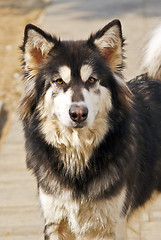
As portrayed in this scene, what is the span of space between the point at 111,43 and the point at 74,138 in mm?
799

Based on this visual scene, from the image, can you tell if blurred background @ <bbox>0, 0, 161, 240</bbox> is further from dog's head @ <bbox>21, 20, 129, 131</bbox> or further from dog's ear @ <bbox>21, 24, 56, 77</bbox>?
dog's head @ <bbox>21, 20, 129, 131</bbox>

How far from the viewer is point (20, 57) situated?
369 cm

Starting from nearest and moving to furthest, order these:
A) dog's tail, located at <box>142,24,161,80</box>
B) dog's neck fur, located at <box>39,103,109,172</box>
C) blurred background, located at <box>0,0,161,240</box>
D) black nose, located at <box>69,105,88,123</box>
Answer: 1. black nose, located at <box>69,105,88,123</box>
2. dog's neck fur, located at <box>39,103,109,172</box>
3. dog's tail, located at <box>142,24,161,80</box>
4. blurred background, located at <box>0,0,161,240</box>

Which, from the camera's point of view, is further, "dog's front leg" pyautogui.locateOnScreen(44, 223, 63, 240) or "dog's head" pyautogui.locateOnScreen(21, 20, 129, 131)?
"dog's front leg" pyautogui.locateOnScreen(44, 223, 63, 240)

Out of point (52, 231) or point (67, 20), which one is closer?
point (52, 231)

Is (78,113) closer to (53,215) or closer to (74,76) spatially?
(74,76)

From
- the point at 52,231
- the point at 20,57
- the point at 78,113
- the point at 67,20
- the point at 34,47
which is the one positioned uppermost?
the point at 34,47

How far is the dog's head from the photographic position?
330cm

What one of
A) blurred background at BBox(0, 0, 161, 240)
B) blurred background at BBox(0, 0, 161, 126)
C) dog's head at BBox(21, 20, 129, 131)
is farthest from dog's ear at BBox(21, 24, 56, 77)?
blurred background at BBox(0, 0, 161, 126)

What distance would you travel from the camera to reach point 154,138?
13.3 ft

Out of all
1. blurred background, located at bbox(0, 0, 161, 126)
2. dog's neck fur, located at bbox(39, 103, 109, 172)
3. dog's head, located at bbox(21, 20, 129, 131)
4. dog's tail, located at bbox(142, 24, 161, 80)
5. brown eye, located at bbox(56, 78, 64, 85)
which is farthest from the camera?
blurred background, located at bbox(0, 0, 161, 126)

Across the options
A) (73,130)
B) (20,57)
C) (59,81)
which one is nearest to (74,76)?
(59,81)

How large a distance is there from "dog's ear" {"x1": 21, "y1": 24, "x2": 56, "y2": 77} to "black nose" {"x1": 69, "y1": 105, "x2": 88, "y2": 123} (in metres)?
0.56

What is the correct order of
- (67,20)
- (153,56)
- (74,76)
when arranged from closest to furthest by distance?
(74,76), (153,56), (67,20)
